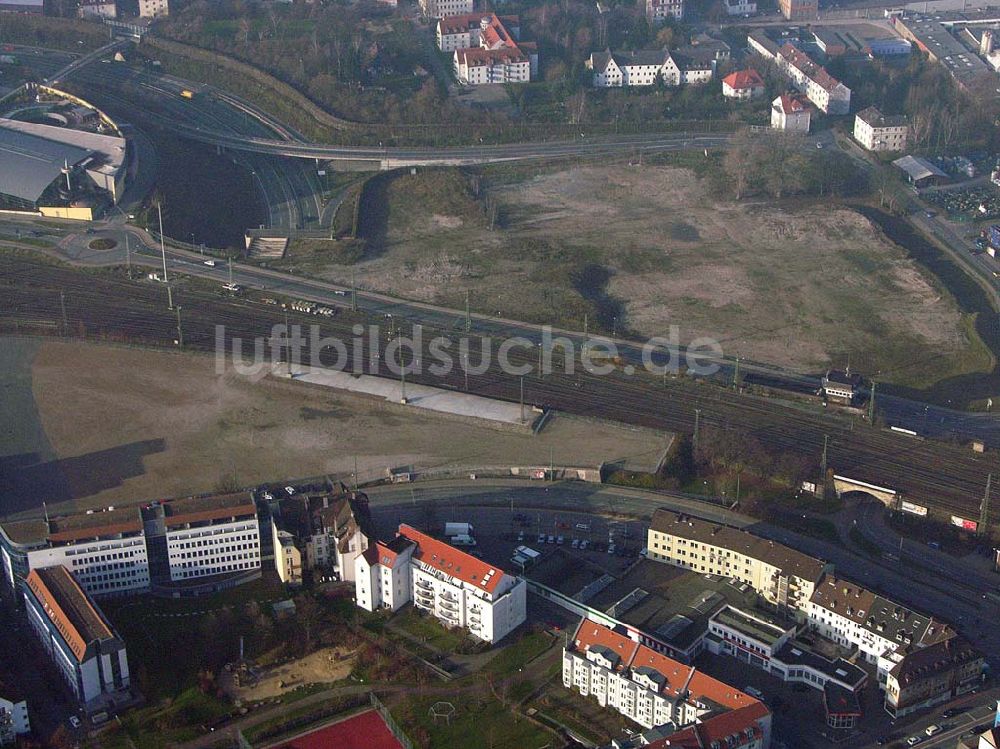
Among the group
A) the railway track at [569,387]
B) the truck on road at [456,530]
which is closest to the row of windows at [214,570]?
the truck on road at [456,530]

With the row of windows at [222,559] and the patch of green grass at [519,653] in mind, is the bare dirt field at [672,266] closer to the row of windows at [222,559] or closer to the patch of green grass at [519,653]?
the row of windows at [222,559]

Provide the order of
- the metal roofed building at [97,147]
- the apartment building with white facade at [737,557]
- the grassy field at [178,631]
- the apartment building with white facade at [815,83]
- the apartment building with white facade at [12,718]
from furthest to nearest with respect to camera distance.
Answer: the apartment building with white facade at [815,83] < the metal roofed building at [97,147] < the apartment building with white facade at [737,557] < the grassy field at [178,631] < the apartment building with white facade at [12,718]

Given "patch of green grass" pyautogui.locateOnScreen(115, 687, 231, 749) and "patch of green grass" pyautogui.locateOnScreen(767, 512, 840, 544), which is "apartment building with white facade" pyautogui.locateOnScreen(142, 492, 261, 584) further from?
"patch of green grass" pyautogui.locateOnScreen(767, 512, 840, 544)

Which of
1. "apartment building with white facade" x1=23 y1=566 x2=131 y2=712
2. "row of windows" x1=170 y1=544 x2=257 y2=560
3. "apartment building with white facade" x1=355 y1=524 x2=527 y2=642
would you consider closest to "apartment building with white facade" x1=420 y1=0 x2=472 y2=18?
"row of windows" x1=170 y1=544 x2=257 y2=560

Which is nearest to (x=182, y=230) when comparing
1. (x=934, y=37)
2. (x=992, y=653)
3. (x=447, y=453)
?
(x=447, y=453)

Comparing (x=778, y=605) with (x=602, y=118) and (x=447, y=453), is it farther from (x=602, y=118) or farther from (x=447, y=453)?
(x=602, y=118)

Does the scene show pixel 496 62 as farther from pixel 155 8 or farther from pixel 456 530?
pixel 456 530

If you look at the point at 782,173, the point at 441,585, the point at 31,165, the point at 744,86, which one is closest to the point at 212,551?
the point at 441,585
